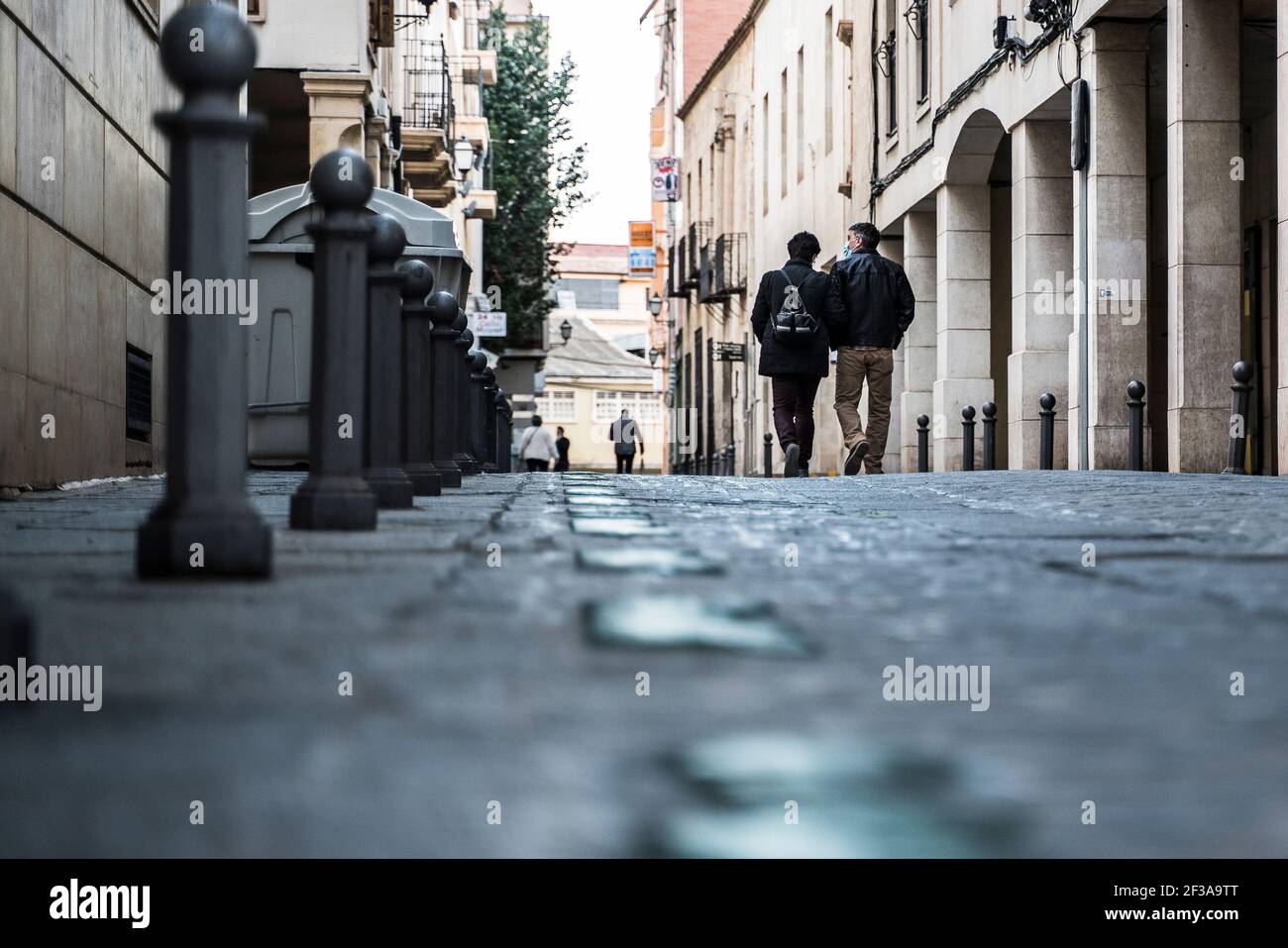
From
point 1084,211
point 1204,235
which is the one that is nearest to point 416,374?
point 1204,235

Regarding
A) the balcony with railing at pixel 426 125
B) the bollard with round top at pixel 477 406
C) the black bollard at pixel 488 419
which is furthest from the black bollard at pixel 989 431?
the balcony with railing at pixel 426 125

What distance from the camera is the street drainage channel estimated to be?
9.83ft

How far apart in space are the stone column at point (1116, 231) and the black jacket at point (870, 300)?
2184 millimetres

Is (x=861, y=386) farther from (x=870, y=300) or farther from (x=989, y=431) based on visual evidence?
(x=989, y=431)

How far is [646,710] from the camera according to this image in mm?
2393

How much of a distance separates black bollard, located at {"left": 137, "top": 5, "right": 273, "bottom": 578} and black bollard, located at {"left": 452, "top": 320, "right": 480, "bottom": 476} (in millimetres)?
5751

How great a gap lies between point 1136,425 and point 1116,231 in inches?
90.2

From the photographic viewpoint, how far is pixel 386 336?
6.58m

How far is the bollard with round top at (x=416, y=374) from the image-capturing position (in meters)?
7.53

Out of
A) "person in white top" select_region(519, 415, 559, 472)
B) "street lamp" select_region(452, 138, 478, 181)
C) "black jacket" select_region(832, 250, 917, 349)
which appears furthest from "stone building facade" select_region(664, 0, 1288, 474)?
"street lamp" select_region(452, 138, 478, 181)

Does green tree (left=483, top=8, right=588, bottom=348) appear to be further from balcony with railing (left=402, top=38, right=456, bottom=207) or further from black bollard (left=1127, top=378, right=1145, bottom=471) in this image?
black bollard (left=1127, top=378, right=1145, bottom=471)

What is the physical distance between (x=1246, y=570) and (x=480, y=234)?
41.9m

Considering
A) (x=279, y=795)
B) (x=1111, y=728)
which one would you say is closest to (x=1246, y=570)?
(x=1111, y=728)
